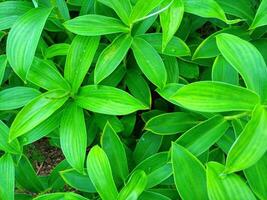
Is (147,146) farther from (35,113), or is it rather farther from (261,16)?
(261,16)

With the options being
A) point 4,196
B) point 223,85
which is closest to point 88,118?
point 4,196

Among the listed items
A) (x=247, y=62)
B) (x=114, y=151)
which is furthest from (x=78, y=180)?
(x=247, y=62)

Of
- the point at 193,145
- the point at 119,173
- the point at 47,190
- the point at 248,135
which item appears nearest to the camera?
the point at 248,135

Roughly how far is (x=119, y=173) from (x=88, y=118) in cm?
25

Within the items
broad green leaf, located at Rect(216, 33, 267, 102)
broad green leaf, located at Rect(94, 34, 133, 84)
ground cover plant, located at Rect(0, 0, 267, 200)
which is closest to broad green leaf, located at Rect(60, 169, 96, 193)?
ground cover plant, located at Rect(0, 0, 267, 200)

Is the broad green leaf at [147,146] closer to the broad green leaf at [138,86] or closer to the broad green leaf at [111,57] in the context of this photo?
→ the broad green leaf at [138,86]

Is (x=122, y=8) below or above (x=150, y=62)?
above

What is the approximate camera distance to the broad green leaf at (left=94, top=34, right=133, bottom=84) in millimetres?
1161

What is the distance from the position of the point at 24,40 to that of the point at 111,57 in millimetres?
226

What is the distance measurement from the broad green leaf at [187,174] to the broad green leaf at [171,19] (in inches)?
10.1

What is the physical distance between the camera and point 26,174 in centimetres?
132

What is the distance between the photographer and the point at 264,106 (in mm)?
948

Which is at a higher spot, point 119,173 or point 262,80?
point 262,80

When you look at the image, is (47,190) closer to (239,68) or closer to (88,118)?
(88,118)
